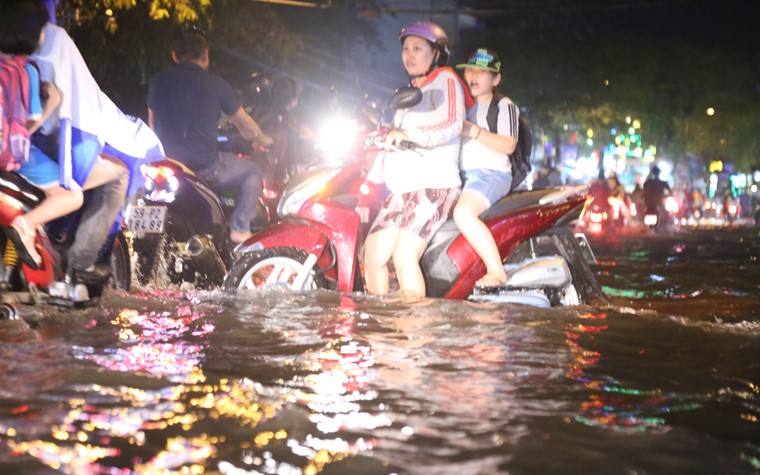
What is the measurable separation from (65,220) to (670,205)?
81.8ft

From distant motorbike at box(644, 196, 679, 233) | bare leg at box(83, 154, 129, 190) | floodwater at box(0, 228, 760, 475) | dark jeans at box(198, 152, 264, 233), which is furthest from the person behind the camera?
distant motorbike at box(644, 196, 679, 233)

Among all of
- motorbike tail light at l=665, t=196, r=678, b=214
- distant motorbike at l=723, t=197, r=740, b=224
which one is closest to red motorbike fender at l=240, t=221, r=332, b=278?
motorbike tail light at l=665, t=196, r=678, b=214

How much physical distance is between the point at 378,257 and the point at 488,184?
2.70 ft

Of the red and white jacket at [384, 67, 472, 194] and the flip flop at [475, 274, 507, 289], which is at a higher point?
the red and white jacket at [384, 67, 472, 194]

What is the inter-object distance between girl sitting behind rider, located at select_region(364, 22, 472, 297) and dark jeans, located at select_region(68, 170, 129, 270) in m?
1.63

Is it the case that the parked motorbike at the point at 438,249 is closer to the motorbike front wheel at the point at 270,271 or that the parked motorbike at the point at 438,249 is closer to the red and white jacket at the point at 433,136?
the motorbike front wheel at the point at 270,271

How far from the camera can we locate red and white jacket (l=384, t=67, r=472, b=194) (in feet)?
20.2

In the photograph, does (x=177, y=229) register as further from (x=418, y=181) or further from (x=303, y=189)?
(x=418, y=181)

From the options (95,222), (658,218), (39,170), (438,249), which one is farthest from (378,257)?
(658,218)

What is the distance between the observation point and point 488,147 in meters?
6.45

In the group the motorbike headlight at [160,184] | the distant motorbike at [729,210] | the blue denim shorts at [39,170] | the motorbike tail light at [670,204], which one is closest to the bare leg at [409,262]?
the motorbike headlight at [160,184]

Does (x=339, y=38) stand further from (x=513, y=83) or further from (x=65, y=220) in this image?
(x=65, y=220)

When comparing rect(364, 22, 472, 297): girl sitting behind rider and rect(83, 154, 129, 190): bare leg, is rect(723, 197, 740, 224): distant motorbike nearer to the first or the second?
rect(364, 22, 472, 297): girl sitting behind rider

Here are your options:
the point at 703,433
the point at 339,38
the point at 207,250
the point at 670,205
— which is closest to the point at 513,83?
the point at 339,38
